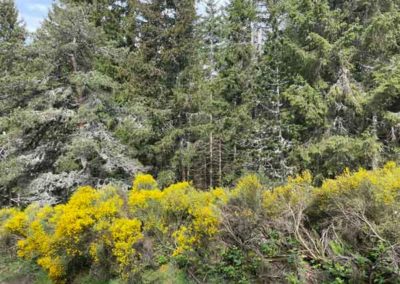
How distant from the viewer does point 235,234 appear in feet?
19.7

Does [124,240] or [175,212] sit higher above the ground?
[175,212]

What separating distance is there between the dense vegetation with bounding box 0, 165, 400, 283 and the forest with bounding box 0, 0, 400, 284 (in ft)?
0.10

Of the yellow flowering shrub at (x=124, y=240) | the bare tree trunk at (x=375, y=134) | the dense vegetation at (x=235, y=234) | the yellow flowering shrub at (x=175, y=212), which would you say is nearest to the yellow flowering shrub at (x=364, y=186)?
the dense vegetation at (x=235, y=234)

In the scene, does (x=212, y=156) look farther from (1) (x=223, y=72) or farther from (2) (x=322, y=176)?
(2) (x=322, y=176)

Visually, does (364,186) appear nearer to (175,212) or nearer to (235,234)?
(235,234)

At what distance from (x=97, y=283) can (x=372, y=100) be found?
36.7 ft

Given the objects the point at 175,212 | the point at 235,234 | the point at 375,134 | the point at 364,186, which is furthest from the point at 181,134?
the point at 364,186

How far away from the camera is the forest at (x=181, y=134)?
6191mm

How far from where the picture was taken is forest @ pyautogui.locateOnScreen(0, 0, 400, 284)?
6.19 meters

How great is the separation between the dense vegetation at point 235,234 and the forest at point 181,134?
31mm

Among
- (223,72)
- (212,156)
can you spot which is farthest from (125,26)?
(212,156)

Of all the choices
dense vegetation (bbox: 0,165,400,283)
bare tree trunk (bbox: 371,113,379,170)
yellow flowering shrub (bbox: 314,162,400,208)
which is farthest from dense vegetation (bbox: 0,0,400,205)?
yellow flowering shrub (bbox: 314,162,400,208)

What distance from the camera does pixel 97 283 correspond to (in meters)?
6.74

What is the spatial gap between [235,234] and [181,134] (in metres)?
9.49
